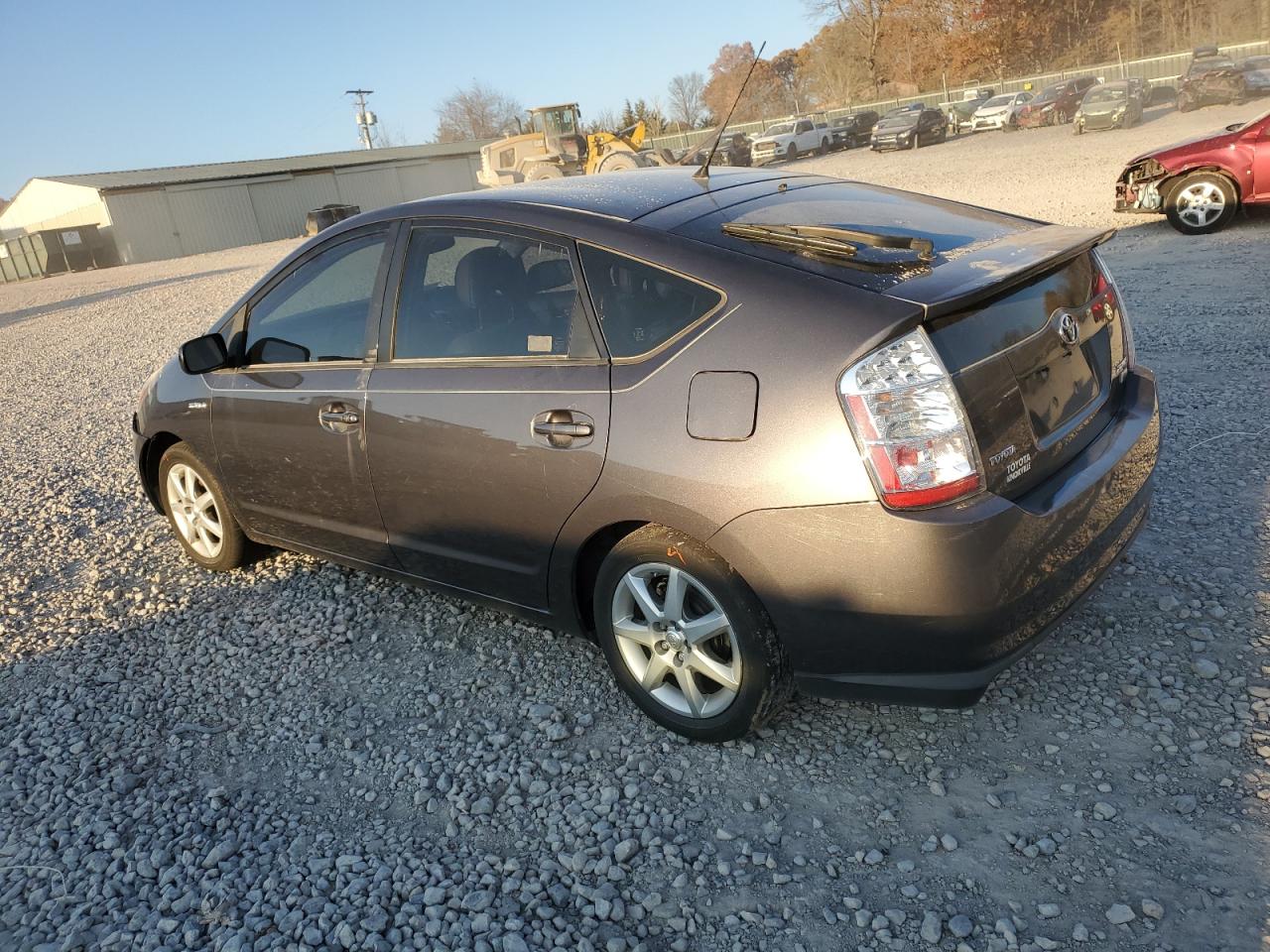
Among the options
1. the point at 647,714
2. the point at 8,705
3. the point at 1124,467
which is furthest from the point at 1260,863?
the point at 8,705

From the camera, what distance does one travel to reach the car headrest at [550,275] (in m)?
3.06

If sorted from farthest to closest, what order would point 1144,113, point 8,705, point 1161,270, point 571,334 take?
point 1144,113 → point 1161,270 → point 8,705 → point 571,334

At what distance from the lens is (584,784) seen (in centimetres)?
292

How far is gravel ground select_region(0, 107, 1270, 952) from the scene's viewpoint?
2.34 meters

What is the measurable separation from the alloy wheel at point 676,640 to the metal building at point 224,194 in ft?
166

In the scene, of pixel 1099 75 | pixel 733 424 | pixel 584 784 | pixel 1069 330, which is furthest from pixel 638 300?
pixel 1099 75

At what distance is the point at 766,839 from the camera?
2.60 m

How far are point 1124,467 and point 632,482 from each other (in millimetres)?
1525

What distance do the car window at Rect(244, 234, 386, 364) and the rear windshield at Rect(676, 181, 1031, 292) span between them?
1469mm

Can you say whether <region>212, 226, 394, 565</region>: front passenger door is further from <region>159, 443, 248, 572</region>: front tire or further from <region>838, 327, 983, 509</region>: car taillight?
<region>838, 327, 983, 509</region>: car taillight

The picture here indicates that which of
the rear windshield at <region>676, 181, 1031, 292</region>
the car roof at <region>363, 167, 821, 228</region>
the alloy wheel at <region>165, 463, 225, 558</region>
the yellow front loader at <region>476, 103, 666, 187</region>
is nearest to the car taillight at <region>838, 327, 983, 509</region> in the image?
the rear windshield at <region>676, 181, 1031, 292</region>

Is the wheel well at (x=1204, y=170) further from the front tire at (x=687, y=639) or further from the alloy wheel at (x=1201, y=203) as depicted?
the front tire at (x=687, y=639)

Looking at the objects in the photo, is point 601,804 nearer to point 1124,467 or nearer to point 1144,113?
point 1124,467

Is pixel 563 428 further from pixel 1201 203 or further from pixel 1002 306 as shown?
pixel 1201 203
